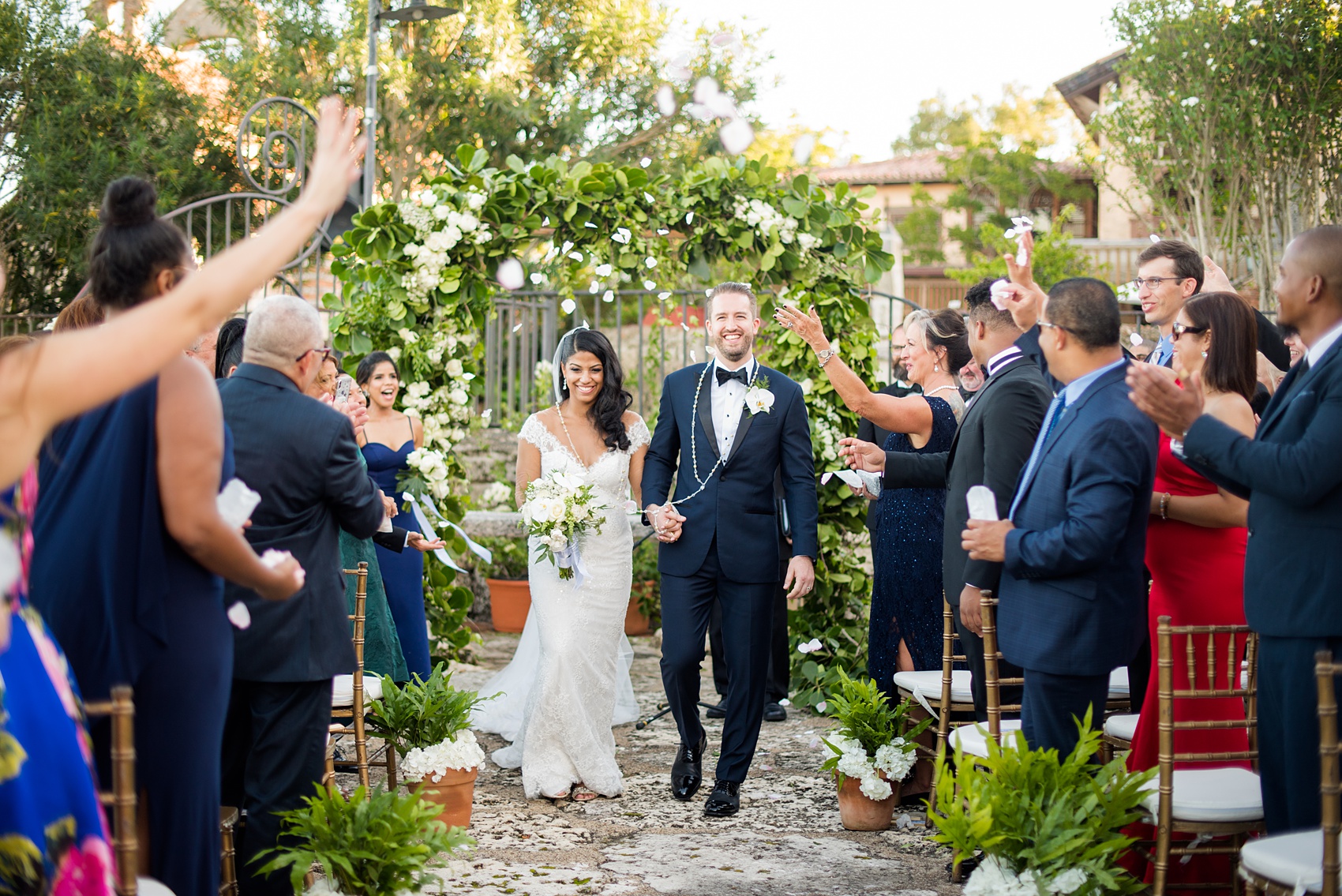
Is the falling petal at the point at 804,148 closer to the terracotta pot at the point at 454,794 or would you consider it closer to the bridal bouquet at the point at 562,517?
the bridal bouquet at the point at 562,517

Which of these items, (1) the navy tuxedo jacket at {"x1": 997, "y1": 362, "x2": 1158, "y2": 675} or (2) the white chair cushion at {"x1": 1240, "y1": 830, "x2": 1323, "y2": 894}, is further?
(1) the navy tuxedo jacket at {"x1": 997, "y1": 362, "x2": 1158, "y2": 675}

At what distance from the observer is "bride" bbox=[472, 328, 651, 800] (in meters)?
5.15

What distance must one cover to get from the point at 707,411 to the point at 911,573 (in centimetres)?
117

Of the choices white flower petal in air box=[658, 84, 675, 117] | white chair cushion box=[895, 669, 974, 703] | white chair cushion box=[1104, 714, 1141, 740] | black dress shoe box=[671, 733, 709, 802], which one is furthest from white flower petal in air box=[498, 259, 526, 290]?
white flower petal in air box=[658, 84, 675, 117]

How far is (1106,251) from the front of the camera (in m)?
22.1

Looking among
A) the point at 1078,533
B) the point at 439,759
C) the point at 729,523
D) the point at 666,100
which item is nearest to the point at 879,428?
the point at 729,523

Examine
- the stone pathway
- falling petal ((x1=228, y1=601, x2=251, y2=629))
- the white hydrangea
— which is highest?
falling petal ((x1=228, y1=601, x2=251, y2=629))

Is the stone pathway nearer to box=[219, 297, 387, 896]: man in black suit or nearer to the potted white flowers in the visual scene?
the potted white flowers

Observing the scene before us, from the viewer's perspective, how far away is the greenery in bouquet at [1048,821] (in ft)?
10.0

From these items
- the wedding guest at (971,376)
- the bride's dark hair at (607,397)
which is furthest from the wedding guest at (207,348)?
the wedding guest at (971,376)

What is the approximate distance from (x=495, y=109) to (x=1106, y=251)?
484 inches

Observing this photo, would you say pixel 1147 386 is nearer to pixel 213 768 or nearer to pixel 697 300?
pixel 213 768

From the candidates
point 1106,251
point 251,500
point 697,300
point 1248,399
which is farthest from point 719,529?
point 1106,251

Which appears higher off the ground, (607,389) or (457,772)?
(607,389)
